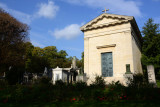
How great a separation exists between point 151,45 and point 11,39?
77.6 ft

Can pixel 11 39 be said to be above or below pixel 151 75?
above

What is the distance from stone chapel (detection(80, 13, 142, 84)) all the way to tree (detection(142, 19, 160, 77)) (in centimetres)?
410

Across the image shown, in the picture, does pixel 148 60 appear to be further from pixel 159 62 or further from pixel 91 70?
pixel 91 70

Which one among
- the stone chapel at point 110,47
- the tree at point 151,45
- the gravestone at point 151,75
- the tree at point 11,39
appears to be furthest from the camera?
the tree at point 11,39

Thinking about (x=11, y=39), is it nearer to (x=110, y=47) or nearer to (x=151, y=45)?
(x=110, y=47)

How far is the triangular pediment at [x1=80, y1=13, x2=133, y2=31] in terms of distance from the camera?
58.7 feet

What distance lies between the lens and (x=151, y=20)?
2509 cm

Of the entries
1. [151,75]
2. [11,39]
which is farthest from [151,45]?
[11,39]

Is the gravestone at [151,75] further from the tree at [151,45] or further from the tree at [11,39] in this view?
the tree at [11,39]

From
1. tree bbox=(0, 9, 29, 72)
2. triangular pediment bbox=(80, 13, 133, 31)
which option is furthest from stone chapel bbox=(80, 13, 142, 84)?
tree bbox=(0, 9, 29, 72)

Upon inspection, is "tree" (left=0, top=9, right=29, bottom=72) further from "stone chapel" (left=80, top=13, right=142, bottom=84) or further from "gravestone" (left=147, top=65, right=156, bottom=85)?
"gravestone" (left=147, top=65, right=156, bottom=85)

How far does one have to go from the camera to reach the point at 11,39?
25.5 m

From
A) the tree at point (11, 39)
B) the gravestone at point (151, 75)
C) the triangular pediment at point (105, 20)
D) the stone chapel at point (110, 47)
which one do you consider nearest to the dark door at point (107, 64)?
the stone chapel at point (110, 47)

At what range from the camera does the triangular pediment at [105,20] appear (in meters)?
17.9
